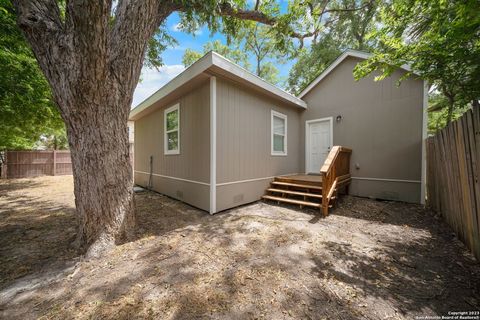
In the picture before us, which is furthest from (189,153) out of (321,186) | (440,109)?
(440,109)

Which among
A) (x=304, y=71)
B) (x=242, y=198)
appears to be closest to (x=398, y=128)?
(x=242, y=198)

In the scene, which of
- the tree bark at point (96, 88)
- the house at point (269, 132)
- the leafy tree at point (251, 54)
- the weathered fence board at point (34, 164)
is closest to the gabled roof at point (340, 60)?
the house at point (269, 132)

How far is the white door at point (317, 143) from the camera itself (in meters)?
6.36

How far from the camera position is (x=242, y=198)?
479 cm

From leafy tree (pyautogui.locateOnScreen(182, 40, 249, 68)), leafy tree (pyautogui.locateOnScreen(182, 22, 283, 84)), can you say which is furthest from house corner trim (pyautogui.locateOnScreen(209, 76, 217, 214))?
leafy tree (pyautogui.locateOnScreen(182, 40, 249, 68))

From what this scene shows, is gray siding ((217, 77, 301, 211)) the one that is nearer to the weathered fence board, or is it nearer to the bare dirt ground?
the bare dirt ground

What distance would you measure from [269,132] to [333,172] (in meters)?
2.08

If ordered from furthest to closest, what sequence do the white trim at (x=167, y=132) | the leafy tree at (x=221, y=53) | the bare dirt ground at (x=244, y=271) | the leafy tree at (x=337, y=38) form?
the leafy tree at (x=221, y=53)
the leafy tree at (x=337, y=38)
the white trim at (x=167, y=132)
the bare dirt ground at (x=244, y=271)

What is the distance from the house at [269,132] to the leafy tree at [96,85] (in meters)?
1.50

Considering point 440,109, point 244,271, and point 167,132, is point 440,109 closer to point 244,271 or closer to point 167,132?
point 244,271

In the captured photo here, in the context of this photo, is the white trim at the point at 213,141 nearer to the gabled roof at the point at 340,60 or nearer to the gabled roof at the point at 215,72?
the gabled roof at the point at 215,72

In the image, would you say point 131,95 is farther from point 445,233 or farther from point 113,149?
point 445,233

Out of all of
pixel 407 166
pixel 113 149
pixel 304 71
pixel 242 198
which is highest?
pixel 304 71

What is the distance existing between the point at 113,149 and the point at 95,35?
4.53 ft
